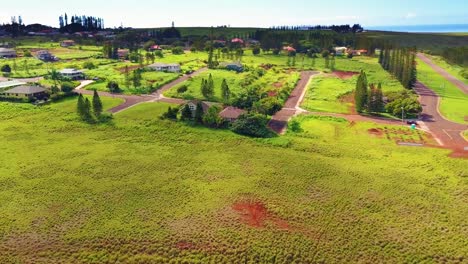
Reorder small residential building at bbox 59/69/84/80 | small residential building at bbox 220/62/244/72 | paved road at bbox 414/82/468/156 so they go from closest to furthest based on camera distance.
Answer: paved road at bbox 414/82/468/156, small residential building at bbox 59/69/84/80, small residential building at bbox 220/62/244/72

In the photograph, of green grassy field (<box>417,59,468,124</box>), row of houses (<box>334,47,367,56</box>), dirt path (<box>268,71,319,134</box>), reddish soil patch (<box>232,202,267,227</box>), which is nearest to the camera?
reddish soil patch (<box>232,202,267,227</box>)

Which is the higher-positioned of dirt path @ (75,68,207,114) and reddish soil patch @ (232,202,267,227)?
dirt path @ (75,68,207,114)

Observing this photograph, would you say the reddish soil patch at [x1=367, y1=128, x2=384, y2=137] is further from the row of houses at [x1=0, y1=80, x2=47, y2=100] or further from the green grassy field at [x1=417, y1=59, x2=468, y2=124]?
the row of houses at [x1=0, y1=80, x2=47, y2=100]

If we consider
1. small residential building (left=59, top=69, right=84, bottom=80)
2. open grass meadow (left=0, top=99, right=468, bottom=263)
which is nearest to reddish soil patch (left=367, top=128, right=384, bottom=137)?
open grass meadow (left=0, top=99, right=468, bottom=263)

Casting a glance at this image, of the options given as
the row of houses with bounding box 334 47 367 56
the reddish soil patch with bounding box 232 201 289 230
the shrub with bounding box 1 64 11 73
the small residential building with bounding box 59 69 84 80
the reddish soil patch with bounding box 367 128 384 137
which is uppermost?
the row of houses with bounding box 334 47 367 56

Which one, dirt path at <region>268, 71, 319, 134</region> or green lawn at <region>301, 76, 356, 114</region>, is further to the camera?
green lawn at <region>301, 76, 356, 114</region>

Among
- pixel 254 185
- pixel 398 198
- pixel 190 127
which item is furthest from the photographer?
pixel 190 127

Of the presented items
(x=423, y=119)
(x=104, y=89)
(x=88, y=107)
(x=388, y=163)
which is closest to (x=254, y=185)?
(x=388, y=163)

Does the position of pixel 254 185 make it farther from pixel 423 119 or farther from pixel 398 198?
pixel 423 119
